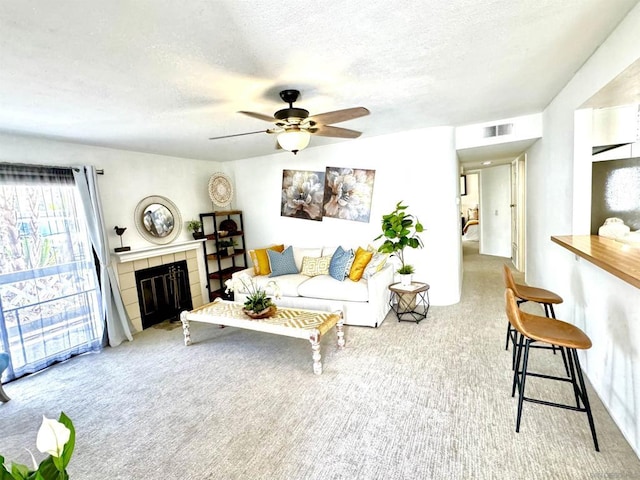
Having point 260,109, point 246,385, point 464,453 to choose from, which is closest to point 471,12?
point 260,109

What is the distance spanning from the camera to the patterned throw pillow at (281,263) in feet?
A: 15.2

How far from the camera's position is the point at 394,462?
1782 mm

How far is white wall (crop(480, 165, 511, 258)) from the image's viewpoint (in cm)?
698

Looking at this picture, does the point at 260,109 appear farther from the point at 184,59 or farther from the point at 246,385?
the point at 246,385

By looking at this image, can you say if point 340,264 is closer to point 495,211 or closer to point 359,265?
point 359,265

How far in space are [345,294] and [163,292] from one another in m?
2.77

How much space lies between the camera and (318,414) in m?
2.22

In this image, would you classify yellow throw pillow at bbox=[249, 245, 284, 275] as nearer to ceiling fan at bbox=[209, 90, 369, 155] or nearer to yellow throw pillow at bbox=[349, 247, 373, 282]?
yellow throw pillow at bbox=[349, 247, 373, 282]

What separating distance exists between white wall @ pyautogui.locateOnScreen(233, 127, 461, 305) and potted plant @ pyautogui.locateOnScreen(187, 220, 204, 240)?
177 centimetres

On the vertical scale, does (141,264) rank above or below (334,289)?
above

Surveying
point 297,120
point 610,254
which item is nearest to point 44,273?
point 297,120

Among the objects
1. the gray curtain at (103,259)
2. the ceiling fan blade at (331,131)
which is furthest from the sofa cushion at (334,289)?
the gray curtain at (103,259)

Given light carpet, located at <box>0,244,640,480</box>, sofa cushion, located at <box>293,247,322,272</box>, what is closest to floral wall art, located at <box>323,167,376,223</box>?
sofa cushion, located at <box>293,247,322,272</box>

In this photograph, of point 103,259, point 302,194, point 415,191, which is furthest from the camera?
point 302,194
